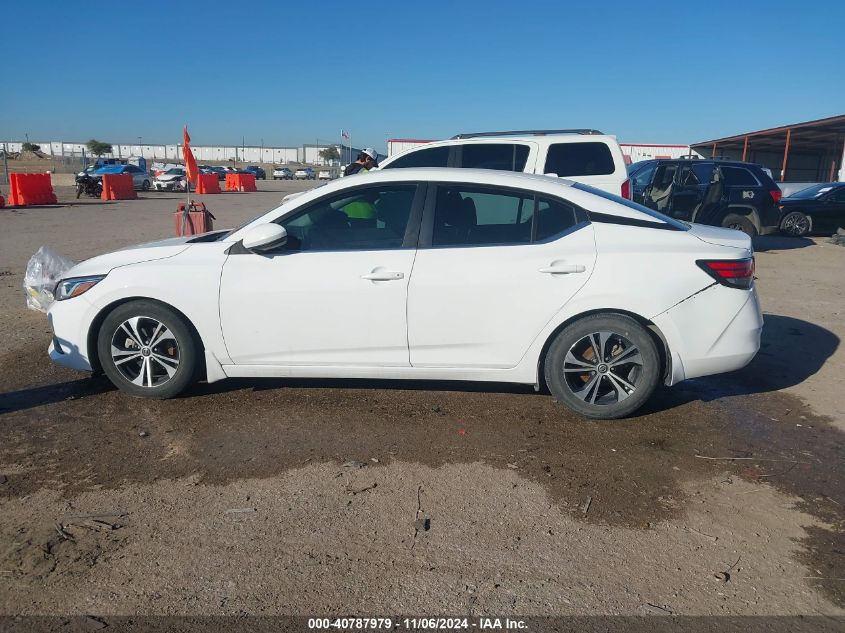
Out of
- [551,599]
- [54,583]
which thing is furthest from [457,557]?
[54,583]

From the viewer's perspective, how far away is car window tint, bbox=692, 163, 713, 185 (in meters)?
13.5

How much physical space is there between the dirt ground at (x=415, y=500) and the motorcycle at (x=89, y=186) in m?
26.6

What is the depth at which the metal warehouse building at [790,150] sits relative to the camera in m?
32.0

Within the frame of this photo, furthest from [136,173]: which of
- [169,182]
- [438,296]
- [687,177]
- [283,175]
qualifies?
[438,296]

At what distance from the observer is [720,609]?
101 inches

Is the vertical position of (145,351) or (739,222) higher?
(739,222)

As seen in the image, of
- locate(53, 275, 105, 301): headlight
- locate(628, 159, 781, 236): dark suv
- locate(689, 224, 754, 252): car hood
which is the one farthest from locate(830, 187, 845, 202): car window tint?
locate(53, 275, 105, 301): headlight

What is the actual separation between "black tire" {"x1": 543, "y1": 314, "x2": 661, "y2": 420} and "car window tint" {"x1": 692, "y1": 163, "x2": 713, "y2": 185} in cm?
1068

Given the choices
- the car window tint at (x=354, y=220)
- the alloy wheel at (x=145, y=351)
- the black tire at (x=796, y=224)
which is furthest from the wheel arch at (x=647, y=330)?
the black tire at (x=796, y=224)

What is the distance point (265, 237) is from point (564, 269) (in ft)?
6.49

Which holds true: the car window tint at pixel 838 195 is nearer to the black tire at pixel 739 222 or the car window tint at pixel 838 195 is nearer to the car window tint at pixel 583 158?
the black tire at pixel 739 222

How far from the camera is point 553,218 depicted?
14.4 ft

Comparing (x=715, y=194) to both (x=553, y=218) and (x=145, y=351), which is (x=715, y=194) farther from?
(x=145, y=351)

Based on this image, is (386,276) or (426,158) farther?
(426,158)
